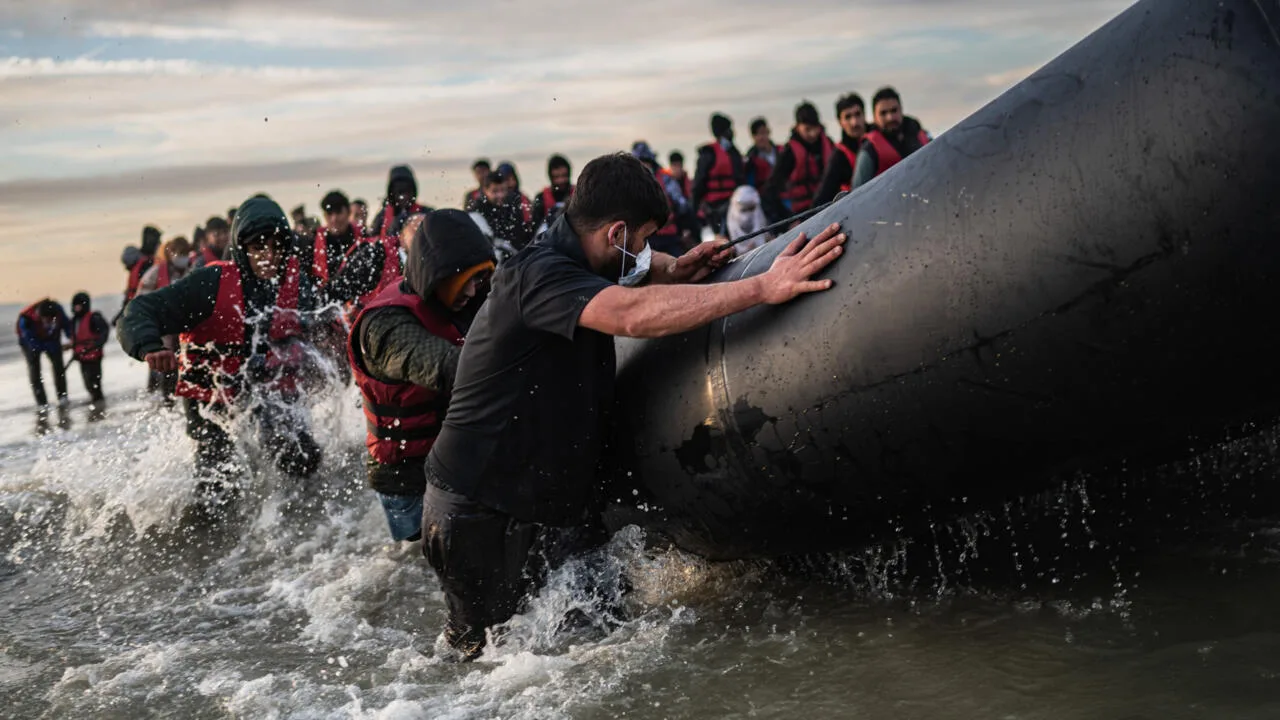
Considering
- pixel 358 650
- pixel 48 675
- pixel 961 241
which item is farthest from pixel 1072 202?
pixel 48 675

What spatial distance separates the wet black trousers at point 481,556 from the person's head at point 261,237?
3.04 meters

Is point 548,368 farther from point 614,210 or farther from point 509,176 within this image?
point 509,176

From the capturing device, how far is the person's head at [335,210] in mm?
9531

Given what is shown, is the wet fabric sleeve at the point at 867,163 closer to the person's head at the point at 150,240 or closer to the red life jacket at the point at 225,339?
the red life jacket at the point at 225,339

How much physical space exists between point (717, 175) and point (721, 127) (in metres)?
0.64

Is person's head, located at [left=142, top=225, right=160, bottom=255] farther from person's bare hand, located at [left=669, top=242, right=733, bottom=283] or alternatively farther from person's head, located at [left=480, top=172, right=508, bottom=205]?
person's bare hand, located at [left=669, top=242, right=733, bottom=283]

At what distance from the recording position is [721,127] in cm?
1439

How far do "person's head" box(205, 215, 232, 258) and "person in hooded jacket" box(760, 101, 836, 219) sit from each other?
639 cm

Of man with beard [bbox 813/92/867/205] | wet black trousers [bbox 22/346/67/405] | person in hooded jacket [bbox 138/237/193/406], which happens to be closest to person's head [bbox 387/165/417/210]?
person in hooded jacket [bbox 138/237/193/406]

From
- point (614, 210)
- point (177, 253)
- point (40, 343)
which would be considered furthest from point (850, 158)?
point (40, 343)

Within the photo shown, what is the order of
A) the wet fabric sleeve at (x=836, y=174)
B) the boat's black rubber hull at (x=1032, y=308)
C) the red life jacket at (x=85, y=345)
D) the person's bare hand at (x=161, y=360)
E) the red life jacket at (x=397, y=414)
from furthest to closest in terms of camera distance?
the red life jacket at (x=85, y=345), the wet fabric sleeve at (x=836, y=174), the person's bare hand at (x=161, y=360), the red life jacket at (x=397, y=414), the boat's black rubber hull at (x=1032, y=308)


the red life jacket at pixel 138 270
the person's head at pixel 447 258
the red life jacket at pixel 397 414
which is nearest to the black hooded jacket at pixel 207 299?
the red life jacket at pixel 397 414

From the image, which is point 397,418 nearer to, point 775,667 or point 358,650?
point 358,650

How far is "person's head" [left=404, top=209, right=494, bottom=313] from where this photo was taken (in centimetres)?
426
